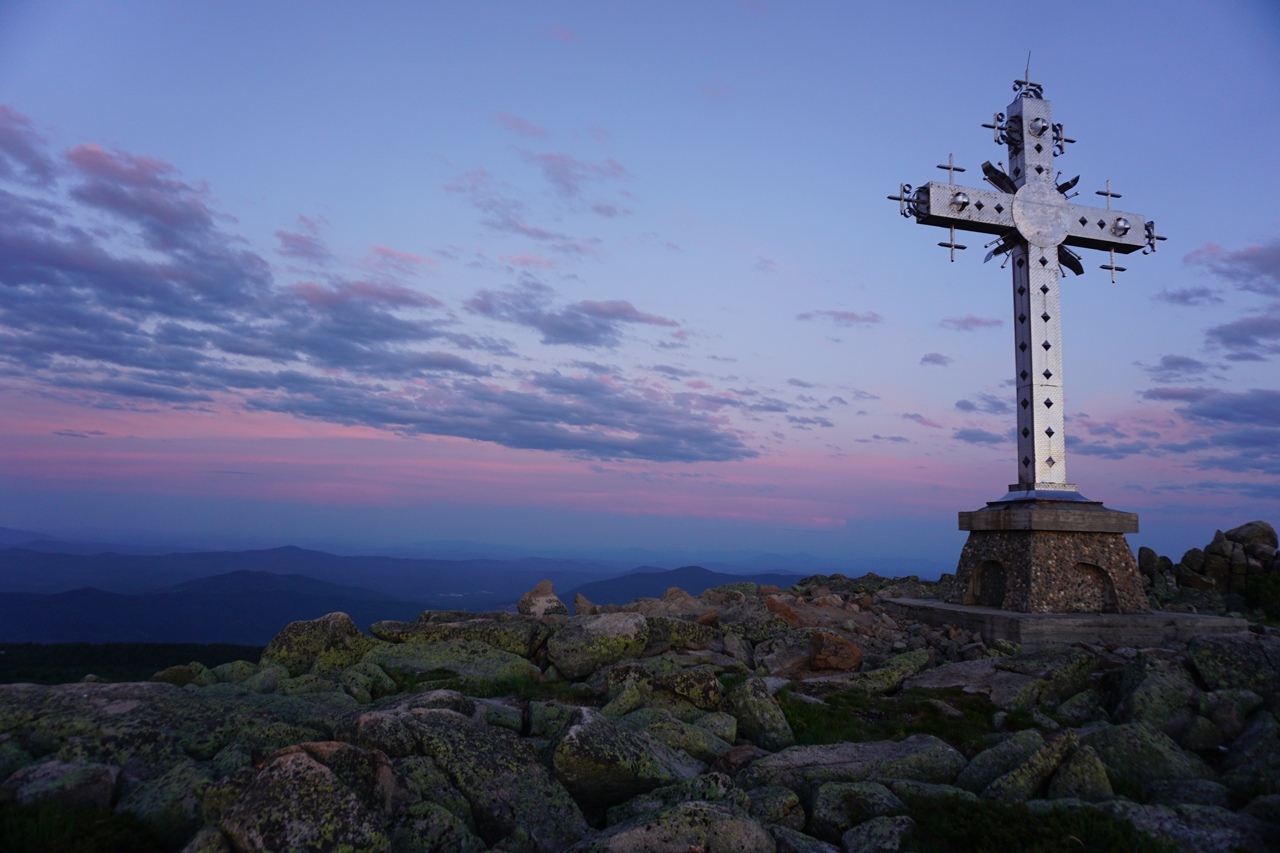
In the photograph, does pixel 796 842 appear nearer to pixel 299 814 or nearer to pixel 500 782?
pixel 500 782

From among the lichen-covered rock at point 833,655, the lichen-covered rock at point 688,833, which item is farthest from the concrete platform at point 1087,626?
the lichen-covered rock at point 688,833

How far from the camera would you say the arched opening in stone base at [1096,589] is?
57.5ft

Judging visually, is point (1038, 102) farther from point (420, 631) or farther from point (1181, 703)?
point (420, 631)

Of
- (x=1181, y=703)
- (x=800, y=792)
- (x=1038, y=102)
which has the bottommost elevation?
(x=800, y=792)

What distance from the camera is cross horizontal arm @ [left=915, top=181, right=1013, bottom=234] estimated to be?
19.2m

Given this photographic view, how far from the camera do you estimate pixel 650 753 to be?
8.26m

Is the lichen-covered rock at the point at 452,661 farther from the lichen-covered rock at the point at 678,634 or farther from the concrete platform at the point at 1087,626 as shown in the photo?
the concrete platform at the point at 1087,626

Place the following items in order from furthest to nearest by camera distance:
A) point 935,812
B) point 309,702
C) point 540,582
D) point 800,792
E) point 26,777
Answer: point 540,582 → point 309,702 → point 800,792 → point 935,812 → point 26,777

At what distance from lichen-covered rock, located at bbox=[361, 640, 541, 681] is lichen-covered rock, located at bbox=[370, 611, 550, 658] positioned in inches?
12.7

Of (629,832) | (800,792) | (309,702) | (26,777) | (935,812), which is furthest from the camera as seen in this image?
(309,702)

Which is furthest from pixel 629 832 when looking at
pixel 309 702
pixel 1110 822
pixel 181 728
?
pixel 309 702

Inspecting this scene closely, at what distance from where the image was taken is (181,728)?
8.20 meters

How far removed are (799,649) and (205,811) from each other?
10856 mm

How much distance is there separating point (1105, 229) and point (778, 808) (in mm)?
19594
